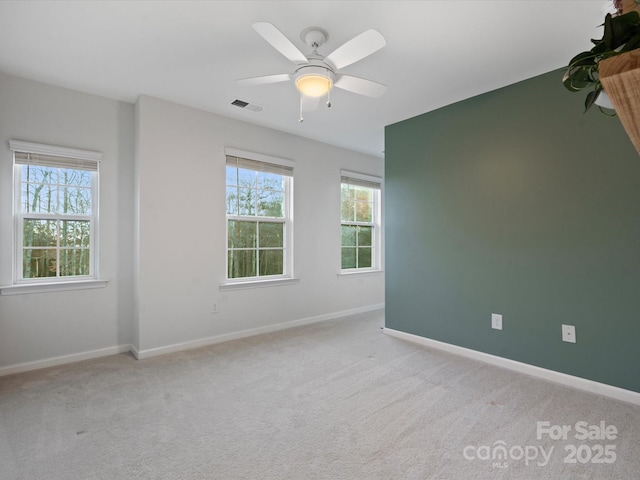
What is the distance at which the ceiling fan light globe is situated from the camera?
2.17 m

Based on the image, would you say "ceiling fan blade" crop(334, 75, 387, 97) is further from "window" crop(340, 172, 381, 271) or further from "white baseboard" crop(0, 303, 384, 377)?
"white baseboard" crop(0, 303, 384, 377)

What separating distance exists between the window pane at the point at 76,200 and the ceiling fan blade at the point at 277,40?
2.57 meters

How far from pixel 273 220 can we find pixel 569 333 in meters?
3.23

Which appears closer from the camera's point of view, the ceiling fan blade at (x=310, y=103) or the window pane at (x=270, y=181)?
the ceiling fan blade at (x=310, y=103)

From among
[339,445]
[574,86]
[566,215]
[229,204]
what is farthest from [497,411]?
[229,204]

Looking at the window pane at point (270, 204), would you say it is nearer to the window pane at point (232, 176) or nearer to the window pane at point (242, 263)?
the window pane at point (232, 176)

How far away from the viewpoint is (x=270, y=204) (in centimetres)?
432

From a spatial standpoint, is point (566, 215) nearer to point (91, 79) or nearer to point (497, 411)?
point (497, 411)

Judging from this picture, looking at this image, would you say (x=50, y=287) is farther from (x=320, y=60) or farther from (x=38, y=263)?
(x=320, y=60)

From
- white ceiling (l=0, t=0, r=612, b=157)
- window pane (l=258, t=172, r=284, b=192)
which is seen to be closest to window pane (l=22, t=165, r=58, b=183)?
white ceiling (l=0, t=0, r=612, b=157)

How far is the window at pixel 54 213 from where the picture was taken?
298 cm

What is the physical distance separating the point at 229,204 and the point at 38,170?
177cm

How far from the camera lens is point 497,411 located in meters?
2.26

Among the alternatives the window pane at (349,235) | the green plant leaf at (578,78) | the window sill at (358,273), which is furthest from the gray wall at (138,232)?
the green plant leaf at (578,78)
